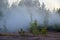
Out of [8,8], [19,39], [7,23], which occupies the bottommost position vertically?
[19,39]

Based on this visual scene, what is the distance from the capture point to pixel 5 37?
822 centimetres

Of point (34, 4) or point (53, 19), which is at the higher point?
point (34, 4)

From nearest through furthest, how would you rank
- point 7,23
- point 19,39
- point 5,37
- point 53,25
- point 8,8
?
point 19,39, point 5,37, point 53,25, point 7,23, point 8,8

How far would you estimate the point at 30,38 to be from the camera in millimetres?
7906

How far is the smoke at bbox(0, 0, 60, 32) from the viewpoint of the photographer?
35.9 ft

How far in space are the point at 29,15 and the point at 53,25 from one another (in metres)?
1.87

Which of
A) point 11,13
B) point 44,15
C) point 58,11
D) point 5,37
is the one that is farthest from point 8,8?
point 5,37

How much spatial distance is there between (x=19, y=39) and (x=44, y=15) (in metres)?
3.83

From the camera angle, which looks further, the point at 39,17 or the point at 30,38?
the point at 39,17

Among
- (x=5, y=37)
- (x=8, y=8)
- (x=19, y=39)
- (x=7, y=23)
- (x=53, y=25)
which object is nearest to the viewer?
(x=19, y=39)

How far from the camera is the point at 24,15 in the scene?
1191 centimetres

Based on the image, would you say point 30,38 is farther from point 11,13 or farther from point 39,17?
point 11,13

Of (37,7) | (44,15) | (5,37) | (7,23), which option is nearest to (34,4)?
(37,7)

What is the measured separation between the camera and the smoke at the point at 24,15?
10938 millimetres
